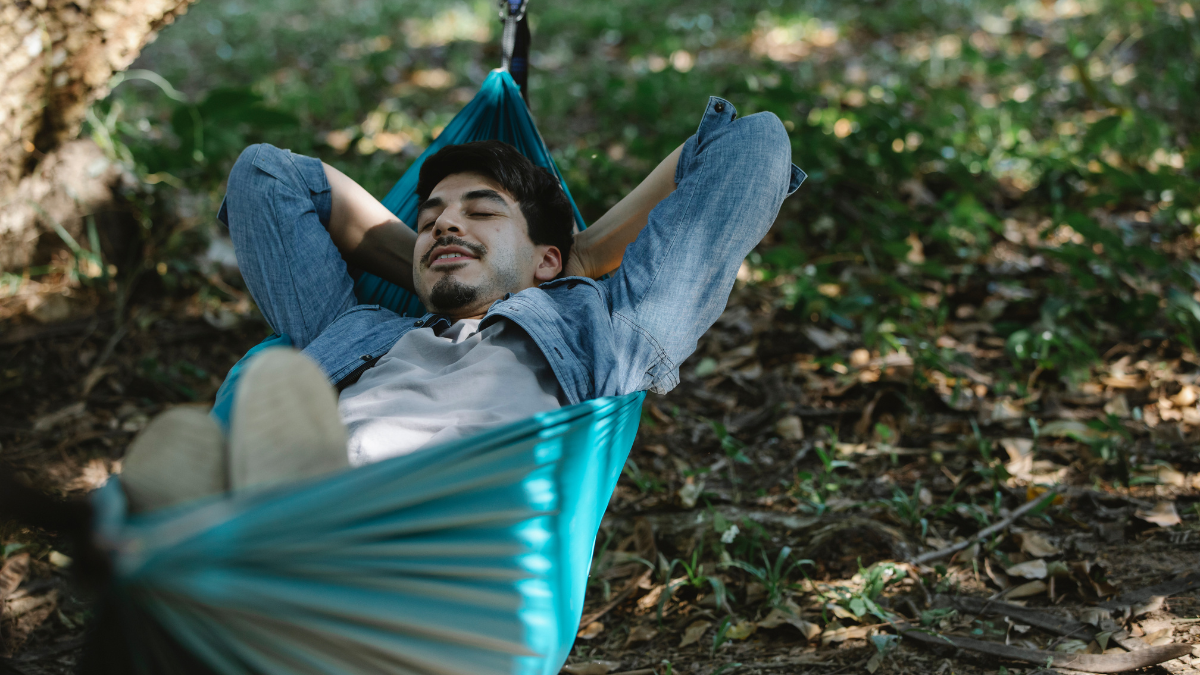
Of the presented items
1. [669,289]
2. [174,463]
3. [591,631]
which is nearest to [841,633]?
[591,631]

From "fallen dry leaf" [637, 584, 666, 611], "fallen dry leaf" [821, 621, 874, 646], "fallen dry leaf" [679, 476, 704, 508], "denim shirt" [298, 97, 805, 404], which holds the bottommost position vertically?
"fallen dry leaf" [821, 621, 874, 646]

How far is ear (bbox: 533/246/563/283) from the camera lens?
1.72 meters

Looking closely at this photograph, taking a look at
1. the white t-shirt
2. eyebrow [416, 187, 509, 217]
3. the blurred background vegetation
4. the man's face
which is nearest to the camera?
the white t-shirt

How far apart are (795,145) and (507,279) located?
5.87ft

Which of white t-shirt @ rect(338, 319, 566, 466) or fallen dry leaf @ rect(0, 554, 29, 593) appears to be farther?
fallen dry leaf @ rect(0, 554, 29, 593)

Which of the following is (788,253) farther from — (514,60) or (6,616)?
(6,616)

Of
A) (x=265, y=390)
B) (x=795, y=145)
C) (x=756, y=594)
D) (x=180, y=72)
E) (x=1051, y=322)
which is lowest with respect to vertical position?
(x=756, y=594)

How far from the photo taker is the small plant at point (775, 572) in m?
1.58

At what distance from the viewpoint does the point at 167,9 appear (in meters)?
2.24

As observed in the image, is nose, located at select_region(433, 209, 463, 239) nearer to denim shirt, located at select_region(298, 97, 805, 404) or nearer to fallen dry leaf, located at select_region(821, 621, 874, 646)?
denim shirt, located at select_region(298, 97, 805, 404)

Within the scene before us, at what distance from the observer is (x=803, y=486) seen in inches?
75.2

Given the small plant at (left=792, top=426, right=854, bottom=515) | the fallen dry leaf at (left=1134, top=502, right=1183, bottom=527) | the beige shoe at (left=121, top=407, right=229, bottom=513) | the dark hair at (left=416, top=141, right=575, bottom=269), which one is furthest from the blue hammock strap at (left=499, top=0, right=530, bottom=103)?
the fallen dry leaf at (left=1134, top=502, right=1183, bottom=527)

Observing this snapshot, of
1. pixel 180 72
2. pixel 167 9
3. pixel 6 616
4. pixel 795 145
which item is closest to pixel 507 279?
pixel 6 616

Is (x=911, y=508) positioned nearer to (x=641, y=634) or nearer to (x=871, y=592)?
(x=871, y=592)
